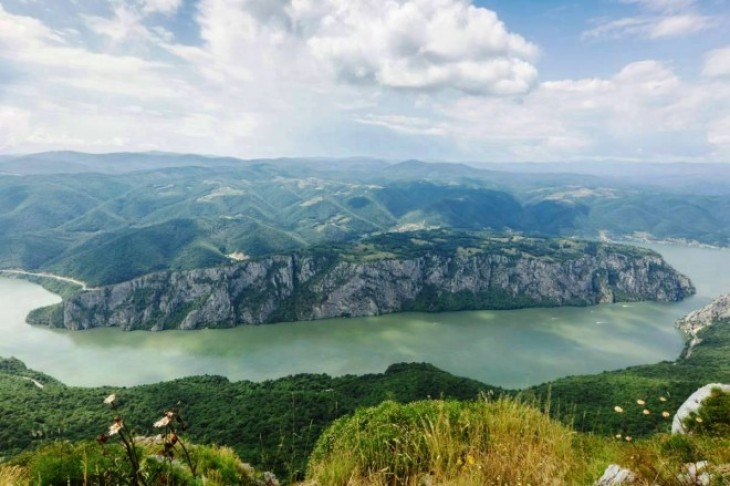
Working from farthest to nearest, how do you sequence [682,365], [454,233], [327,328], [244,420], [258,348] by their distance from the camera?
[454,233], [327,328], [258,348], [682,365], [244,420]

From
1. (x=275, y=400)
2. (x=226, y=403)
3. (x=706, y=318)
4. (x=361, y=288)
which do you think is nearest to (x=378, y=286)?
(x=361, y=288)

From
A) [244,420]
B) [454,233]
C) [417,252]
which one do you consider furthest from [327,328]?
[454,233]

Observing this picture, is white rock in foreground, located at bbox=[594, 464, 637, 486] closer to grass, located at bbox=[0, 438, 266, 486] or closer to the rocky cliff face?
grass, located at bbox=[0, 438, 266, 486]

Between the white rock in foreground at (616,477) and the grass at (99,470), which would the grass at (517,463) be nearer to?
the white rock in foreground at (616,477)

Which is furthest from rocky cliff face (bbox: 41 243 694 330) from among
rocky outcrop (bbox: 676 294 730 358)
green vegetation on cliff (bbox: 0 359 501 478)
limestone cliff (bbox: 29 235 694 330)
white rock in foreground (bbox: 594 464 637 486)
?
white rock in foreground (bbox: 594 464 637 486)

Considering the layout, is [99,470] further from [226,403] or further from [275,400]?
[226,403]

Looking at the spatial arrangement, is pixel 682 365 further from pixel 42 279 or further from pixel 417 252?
pixel 42 279
